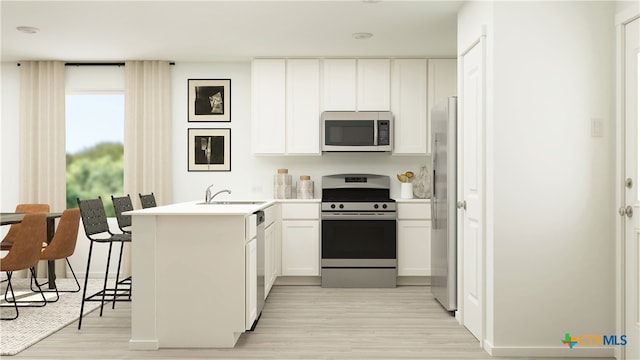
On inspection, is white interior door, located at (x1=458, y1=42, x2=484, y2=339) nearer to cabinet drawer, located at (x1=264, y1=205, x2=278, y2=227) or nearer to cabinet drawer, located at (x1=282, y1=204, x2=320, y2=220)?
cabinet drawer, located at (x1=264, y1=205, x2=278, y2=227)

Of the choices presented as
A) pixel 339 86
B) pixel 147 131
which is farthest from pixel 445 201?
pixel 147 131

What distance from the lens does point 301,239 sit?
582cm

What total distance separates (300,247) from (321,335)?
2.01 m

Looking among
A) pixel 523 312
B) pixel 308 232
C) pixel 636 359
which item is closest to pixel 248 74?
pixel 308 232

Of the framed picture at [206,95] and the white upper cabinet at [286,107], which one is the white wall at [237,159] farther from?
the white upper cabinet at [286,107]

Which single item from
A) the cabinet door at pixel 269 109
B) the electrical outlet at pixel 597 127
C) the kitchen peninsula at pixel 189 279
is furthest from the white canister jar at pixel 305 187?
the electrical outlet at pixel 597 127

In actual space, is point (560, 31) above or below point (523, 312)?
above

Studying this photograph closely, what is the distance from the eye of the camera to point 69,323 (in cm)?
414

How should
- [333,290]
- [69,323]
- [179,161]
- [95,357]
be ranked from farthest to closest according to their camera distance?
[179,161] → [333,290] → [69,323] → [95,357]

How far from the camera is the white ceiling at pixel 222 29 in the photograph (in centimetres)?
433

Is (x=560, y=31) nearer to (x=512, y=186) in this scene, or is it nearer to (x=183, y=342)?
(x=512, y=186)

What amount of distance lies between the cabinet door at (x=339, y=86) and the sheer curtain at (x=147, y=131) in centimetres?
185

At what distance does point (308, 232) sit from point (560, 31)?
329cm

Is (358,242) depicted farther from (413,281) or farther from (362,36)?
(362,36)
